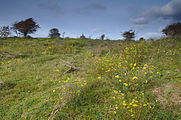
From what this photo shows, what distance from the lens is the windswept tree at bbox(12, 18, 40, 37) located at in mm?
20938

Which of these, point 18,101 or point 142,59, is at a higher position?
point 142,59

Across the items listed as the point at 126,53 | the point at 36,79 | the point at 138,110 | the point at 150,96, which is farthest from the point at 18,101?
the point at 126,53

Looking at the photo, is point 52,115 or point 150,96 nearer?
point 52,115

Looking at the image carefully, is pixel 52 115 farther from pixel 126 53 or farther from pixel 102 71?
pixel 126 53

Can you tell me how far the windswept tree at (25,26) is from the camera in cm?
2094

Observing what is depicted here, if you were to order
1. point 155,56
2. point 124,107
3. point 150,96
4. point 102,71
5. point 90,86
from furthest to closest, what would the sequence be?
point 155,56
point 102,71
point 90,86
point 150,96
point 124,107

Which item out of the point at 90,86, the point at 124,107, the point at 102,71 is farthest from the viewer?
the point at 102,71

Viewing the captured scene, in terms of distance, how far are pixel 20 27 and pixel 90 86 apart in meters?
24.2

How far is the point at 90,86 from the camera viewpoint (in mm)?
3002

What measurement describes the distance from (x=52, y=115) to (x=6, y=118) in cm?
104

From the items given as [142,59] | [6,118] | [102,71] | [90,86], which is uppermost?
[142,59]

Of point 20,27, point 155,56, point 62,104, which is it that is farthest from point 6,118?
point 20,27

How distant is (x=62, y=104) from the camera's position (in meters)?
2.32

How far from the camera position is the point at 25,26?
21.0m
